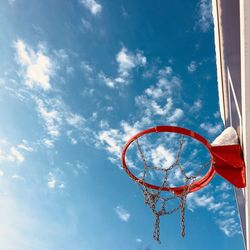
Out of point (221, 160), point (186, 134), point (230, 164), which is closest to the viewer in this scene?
point (230, 164)

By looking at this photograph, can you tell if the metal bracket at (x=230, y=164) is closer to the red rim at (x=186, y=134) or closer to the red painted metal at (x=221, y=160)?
the red painted metal at (x=221, y=160)

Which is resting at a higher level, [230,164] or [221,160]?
[221,160]

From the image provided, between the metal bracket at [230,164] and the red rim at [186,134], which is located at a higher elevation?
the red rim at [186,134]

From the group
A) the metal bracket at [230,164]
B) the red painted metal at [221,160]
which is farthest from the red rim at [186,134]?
the metal bracket at [230,164]

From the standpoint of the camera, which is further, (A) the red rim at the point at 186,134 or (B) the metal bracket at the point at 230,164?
(A) the red rim at the point at 186,134

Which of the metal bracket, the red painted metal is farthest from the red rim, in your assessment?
the metal bracket

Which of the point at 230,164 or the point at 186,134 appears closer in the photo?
the point at 230,164

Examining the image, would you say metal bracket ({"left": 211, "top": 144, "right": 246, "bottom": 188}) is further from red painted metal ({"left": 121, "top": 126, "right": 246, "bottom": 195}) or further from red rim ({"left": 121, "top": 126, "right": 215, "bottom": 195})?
red rim ({"left": 121, "top": 126, "right": 215, "bottom": 195})

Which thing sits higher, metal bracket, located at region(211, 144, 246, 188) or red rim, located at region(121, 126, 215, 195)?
red rim, located at region(121, 126, 215, 195)

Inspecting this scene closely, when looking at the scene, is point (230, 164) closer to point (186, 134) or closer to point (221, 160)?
point (221, 160)

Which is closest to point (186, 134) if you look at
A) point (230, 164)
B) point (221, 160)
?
point (221, 160)

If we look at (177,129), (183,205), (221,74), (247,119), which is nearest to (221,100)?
(221,74)

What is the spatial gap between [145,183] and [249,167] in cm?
215

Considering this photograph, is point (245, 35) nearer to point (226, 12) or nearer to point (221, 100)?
point (226, 12)
